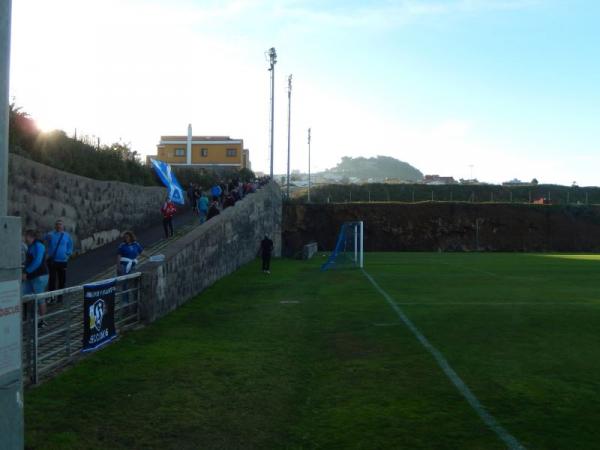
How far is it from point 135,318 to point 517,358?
21.9 ft

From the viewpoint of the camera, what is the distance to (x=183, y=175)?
45875mm

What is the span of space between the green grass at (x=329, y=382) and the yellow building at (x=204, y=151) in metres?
63.6

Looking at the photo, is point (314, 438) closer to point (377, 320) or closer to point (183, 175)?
point (377, 320)

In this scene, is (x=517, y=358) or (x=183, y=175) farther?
Result: (x=183, y=175)

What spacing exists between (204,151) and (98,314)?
6985 centimetres

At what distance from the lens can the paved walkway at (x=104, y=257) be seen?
16.8 metres

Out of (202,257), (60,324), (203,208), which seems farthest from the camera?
(203,208)

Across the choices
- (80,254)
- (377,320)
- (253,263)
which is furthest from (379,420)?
(253,263)

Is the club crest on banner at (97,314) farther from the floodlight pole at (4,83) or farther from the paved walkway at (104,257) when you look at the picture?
the paved walkway at (104,257)

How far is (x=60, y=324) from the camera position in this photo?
33.0 feet

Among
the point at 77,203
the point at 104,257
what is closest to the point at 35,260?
the point at 104,257

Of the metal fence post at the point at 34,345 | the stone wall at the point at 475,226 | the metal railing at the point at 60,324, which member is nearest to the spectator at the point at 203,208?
the metal railing at the point at 60,324

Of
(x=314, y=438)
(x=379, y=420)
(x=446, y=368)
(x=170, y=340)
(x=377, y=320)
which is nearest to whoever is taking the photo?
(x=314, y=438)

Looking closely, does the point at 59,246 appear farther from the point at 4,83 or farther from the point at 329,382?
the point at 4,83
